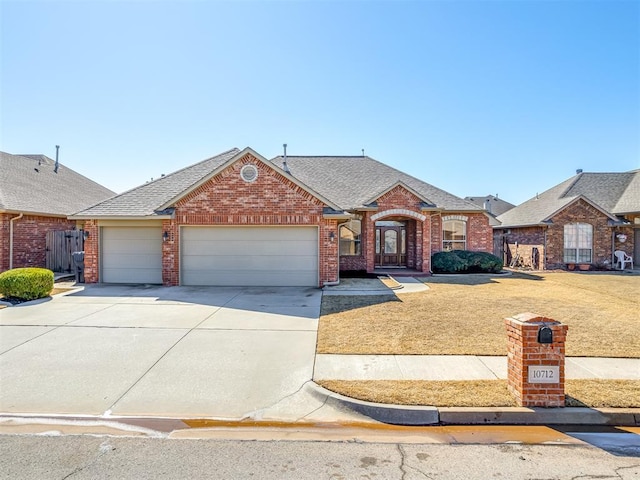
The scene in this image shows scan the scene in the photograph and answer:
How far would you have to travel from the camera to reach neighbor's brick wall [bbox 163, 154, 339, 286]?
41.4 feet

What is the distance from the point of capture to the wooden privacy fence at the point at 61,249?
615 inches

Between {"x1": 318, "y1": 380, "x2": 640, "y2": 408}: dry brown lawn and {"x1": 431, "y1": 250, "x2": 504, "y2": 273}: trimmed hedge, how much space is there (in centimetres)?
1235

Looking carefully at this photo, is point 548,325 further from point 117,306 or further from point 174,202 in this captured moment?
point 174,202

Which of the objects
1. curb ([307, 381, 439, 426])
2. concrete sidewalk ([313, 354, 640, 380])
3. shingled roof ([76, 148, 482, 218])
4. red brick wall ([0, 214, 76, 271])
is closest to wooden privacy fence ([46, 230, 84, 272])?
red brick wall ([0, 214, 76, 271])

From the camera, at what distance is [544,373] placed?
419 cm

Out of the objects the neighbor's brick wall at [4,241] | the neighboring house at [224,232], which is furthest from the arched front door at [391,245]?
the neighbor's brick wall at [4,241]

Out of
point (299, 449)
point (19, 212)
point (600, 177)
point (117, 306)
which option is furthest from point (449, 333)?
point (600, 177)

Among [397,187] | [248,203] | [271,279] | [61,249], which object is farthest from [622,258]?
[61,249]

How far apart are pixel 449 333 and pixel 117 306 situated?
8388 mm

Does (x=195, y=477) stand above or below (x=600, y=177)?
below

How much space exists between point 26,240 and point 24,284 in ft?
20.8

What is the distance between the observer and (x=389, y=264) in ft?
63.8

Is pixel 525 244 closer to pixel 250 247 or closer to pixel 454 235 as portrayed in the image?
pixel 454 235

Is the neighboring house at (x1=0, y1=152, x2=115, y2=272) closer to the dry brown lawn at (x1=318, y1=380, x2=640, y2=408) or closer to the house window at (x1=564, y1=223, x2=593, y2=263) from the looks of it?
the dry brown lawn at (x1=318, y1=380, x2=640, y2=408)
